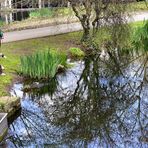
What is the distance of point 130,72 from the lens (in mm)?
13445

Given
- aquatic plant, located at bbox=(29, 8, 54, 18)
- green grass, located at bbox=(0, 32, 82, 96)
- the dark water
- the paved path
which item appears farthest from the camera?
aquatic plant, located at bbox=(29, 8, 54, 18)

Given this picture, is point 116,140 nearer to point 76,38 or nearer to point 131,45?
point 131,45

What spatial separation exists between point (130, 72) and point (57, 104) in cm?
329

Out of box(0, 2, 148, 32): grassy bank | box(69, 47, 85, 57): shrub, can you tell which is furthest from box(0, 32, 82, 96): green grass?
box(0, 2, 148, 32): grassy bank

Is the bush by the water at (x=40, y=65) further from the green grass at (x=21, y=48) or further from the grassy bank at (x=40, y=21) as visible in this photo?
the grassy bank at (x=40, y=21)

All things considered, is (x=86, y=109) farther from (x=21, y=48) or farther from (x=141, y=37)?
(x=21, y=48)

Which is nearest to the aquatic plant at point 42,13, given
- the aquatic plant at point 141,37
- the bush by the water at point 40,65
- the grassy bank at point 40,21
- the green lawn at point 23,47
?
the grassy bank at point 40,21

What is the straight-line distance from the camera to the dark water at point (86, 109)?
8984mm

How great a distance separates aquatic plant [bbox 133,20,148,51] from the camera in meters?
14.9

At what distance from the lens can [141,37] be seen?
15.1m

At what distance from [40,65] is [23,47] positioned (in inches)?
163

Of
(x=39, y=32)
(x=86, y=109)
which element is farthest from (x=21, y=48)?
(x=86, y=109)

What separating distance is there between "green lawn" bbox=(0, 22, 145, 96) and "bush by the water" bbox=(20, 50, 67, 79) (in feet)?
1.82

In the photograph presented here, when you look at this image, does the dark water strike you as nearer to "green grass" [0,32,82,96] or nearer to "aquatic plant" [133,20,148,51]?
"green grass" [0,32,82,96]
